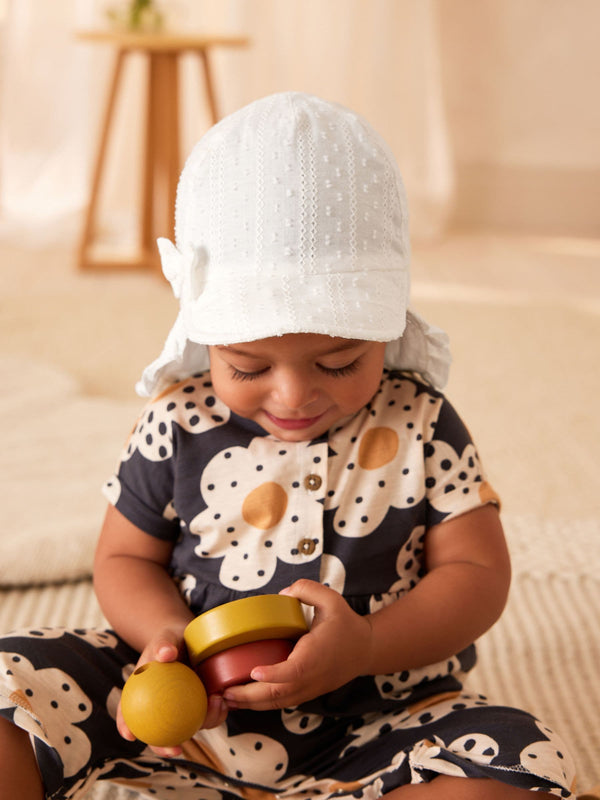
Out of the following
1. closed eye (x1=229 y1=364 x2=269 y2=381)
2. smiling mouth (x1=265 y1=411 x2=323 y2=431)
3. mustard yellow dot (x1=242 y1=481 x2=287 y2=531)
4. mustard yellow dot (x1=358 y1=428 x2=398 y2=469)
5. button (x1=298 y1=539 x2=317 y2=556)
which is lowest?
button (x1=298 y1=539 x2=317 y2=556)

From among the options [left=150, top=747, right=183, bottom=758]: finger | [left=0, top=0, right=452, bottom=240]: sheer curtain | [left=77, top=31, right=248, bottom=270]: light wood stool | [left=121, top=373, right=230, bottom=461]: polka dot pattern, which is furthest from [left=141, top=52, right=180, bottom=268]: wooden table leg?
[left=150, top=747, right=183, bottom=758]: finger

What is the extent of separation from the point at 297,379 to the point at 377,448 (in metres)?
0.13

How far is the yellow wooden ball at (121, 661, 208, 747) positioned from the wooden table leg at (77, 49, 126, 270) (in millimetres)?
1917

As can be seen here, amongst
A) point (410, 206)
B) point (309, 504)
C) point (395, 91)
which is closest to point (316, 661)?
point (309, 504)

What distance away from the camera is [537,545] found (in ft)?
3.90

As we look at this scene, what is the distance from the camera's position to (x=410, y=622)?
725 mm

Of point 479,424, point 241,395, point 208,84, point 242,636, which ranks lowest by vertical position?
point 479,424

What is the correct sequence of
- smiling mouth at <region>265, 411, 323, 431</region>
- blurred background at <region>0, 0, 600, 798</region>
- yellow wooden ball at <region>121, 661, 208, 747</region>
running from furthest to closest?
blurred background at <region>0, 0, 600, 798</region> < smiling mouth at <region>265, 411, 323, 431</region> < yellow wooden ball at <region>121, 661, 208, 747</region>

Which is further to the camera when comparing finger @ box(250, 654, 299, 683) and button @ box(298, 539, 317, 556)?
button @ box(298, 539, 317, 556)

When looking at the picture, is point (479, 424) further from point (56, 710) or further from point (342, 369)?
point (56, 710)

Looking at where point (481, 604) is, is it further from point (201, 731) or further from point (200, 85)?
point (200, 85)

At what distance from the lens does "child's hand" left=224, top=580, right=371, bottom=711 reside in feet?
2.10

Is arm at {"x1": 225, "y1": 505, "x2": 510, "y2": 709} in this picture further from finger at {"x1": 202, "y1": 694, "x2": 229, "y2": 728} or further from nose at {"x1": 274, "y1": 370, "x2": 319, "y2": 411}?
nose at {"x1": 274, "y1": 370, "x2": 319, "y2": 411}

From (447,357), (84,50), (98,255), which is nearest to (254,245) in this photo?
(447,357)
